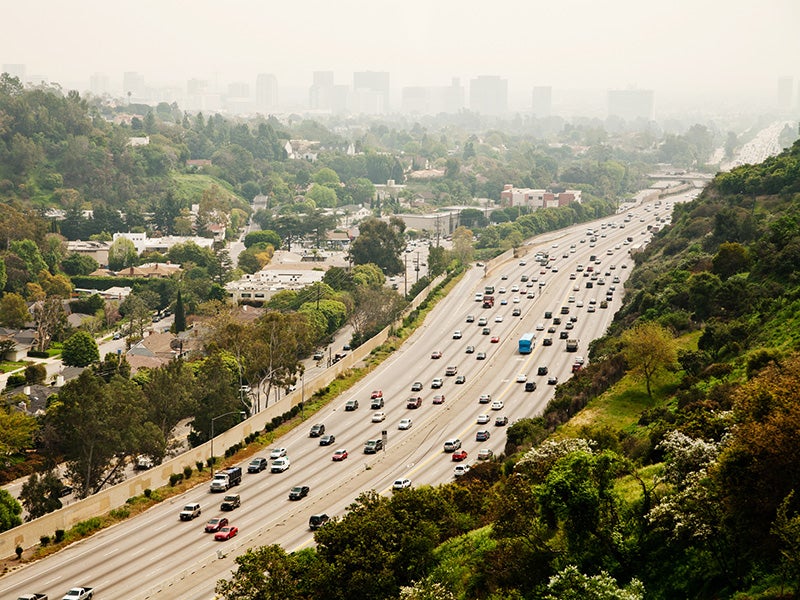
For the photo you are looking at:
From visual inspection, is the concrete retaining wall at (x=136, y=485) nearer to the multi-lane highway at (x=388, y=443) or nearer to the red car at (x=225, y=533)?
the multi-lane highway at (x=388, y=443)

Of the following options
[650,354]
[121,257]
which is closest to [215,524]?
[650,354]

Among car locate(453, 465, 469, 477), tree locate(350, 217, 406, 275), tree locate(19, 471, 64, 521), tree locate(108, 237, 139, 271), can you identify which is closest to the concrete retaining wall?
tree locate(19, 471, 64, 521)

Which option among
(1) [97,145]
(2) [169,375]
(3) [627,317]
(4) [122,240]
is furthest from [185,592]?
(1) [97,145]

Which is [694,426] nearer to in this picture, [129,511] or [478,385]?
[129,511]

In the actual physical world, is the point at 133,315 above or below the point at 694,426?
below

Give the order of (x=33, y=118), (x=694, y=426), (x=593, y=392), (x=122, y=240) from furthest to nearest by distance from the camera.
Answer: (x=33, y=118) < (x=122, y=240) < (x=593, y=392) < (x=694, y=426)

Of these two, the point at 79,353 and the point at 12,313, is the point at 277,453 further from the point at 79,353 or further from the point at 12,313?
the point at 12,313

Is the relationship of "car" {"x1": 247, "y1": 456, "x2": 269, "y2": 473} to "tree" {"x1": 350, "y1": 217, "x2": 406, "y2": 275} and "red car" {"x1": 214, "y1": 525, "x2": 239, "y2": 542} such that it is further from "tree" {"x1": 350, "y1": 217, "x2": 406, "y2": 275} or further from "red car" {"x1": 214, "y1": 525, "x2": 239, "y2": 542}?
"tree" {"x1": 350, "y1": 217, "x2": 406, "y2": 275}
